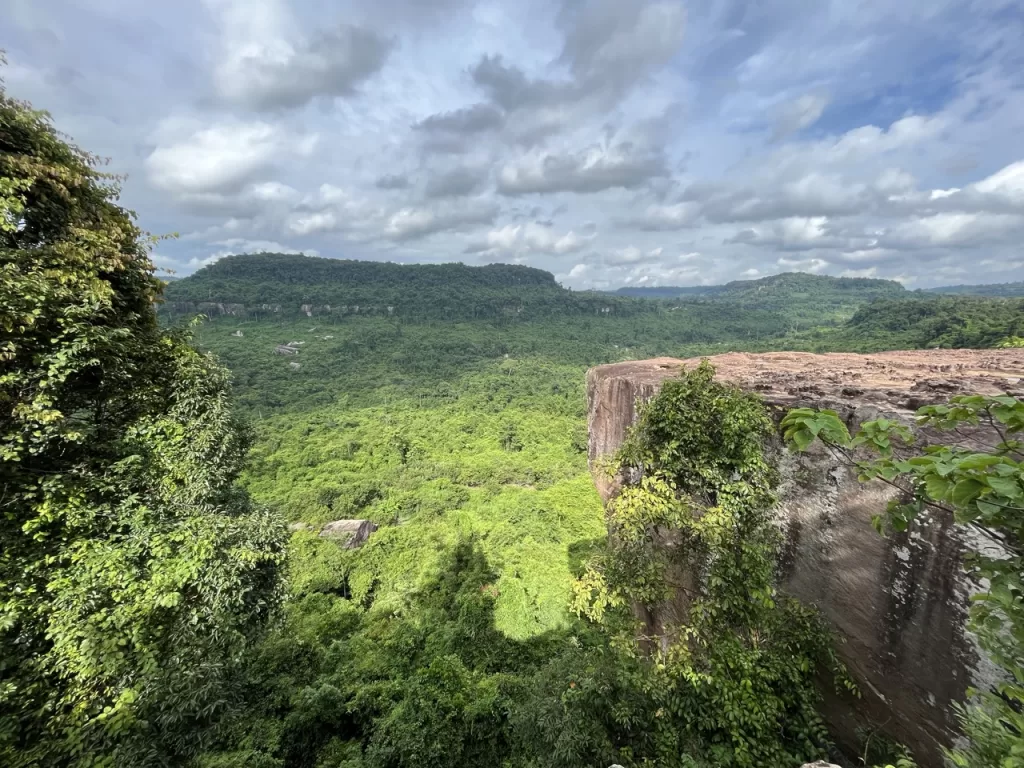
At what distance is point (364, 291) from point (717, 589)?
155423 millimetres

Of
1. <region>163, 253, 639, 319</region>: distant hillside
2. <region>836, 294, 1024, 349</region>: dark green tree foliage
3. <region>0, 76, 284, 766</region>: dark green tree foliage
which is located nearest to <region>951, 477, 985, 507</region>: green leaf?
<region>0, 76, 284, 766</region>: dark green tree foliage

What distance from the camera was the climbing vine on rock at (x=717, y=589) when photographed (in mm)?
4676

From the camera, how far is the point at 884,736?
4746 millimetres

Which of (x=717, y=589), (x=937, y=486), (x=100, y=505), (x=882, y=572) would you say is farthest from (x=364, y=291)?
(x=937, y=486)

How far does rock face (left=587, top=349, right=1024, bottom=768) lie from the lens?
4.07 meters

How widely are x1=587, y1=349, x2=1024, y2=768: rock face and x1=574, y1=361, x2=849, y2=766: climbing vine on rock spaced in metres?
0.34

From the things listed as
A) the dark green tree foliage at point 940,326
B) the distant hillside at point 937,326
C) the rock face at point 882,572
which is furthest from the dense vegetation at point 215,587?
the distant hillside at point 937,326

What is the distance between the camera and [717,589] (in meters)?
4.85

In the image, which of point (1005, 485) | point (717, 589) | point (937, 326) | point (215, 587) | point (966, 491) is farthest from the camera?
point (937, 326)

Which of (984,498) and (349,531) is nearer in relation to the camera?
(984,498)

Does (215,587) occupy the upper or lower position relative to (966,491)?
lower

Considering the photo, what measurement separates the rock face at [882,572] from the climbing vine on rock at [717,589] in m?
0.34

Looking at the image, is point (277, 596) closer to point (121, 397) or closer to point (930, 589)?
point (121, 397)

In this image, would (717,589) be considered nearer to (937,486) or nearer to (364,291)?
(937,486)
